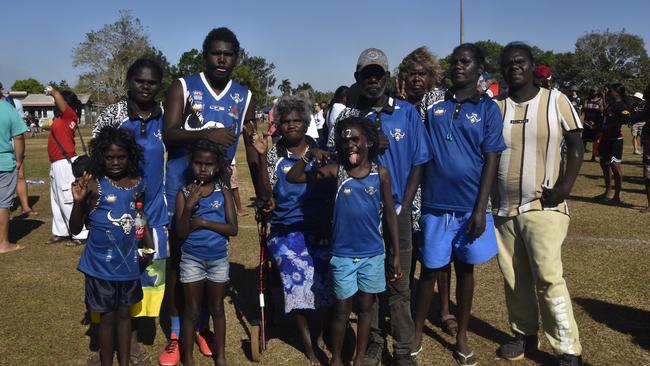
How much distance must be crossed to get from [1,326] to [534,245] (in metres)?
4.68

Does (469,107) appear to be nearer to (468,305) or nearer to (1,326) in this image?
(468,305)

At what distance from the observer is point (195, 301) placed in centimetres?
394

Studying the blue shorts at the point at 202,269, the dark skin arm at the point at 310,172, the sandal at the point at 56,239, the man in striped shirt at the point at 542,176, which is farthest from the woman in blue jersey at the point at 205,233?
the sandal at the point at 56,239

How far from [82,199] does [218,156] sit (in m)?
0.94

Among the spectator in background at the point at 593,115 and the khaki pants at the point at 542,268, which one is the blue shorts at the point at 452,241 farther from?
the spectator in background at the point at 593,115

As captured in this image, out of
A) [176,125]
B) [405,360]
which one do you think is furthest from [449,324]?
[176,125]

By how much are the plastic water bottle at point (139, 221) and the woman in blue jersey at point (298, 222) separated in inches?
35.4

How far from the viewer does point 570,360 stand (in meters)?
3.86

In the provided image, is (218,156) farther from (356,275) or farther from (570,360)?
(570,360)

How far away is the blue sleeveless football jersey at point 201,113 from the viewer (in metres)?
3.98

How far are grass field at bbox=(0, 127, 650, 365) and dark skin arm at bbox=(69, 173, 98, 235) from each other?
1.35 meters

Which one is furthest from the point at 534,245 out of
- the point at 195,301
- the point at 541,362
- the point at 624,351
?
the point at 195,301

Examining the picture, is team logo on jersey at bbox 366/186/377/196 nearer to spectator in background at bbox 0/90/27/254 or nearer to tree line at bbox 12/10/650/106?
spectator in background at bbox 0/90/27/254

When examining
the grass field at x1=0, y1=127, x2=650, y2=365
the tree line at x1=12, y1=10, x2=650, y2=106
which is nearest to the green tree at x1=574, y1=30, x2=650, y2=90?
the tree line at x1=12, y1=10, x2=650, y2=106
